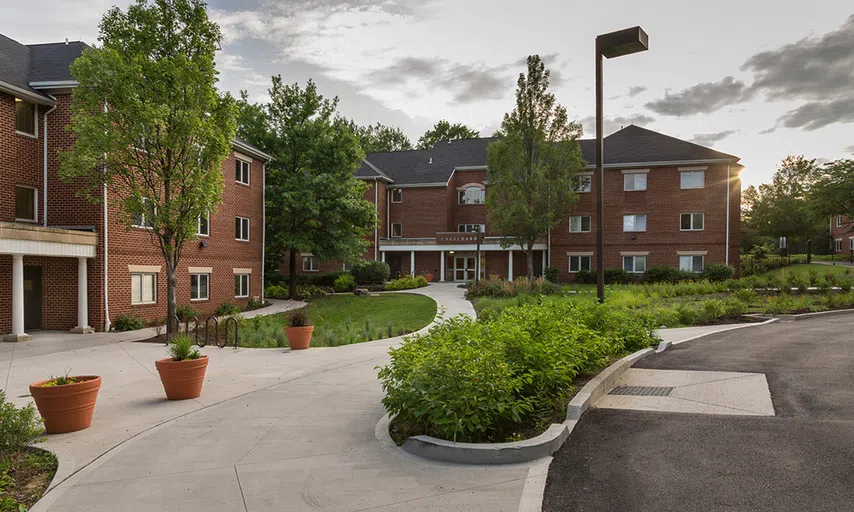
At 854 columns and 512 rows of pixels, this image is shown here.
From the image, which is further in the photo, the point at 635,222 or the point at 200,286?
the point at 635,222

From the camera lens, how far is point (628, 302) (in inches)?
830

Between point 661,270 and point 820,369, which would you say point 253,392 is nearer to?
point 820,369

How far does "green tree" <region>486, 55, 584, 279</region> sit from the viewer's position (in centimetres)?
3238

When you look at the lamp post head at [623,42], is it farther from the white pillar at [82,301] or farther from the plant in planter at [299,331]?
the white pillar at [82,301]

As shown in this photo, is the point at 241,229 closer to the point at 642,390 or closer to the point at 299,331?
the point at 299,331

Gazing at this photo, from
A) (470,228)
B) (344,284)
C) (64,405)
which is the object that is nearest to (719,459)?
(64,405)

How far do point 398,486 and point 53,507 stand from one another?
2938 mm

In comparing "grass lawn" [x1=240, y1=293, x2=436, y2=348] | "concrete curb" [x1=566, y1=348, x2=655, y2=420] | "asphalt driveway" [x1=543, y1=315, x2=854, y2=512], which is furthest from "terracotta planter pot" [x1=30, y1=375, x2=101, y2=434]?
"grass lawn" [x1=240, y1=293, x2=436, y2=348]

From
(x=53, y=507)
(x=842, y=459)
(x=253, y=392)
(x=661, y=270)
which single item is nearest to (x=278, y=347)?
(x=253, y=392)

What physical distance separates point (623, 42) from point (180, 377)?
10.2m

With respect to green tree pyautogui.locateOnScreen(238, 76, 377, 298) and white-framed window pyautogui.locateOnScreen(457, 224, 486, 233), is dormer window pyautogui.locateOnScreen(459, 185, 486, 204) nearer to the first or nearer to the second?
white-framed window pyautogui.locateOnScreen(457, 224, 486, 233)

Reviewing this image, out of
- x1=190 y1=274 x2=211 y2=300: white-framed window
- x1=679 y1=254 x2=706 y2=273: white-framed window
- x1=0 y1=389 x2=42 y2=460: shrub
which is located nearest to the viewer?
x1=0 y1=389 x2=42 y2=460: shrub

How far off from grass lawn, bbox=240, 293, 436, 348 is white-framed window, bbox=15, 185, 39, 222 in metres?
7.92

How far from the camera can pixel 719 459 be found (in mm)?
5191
